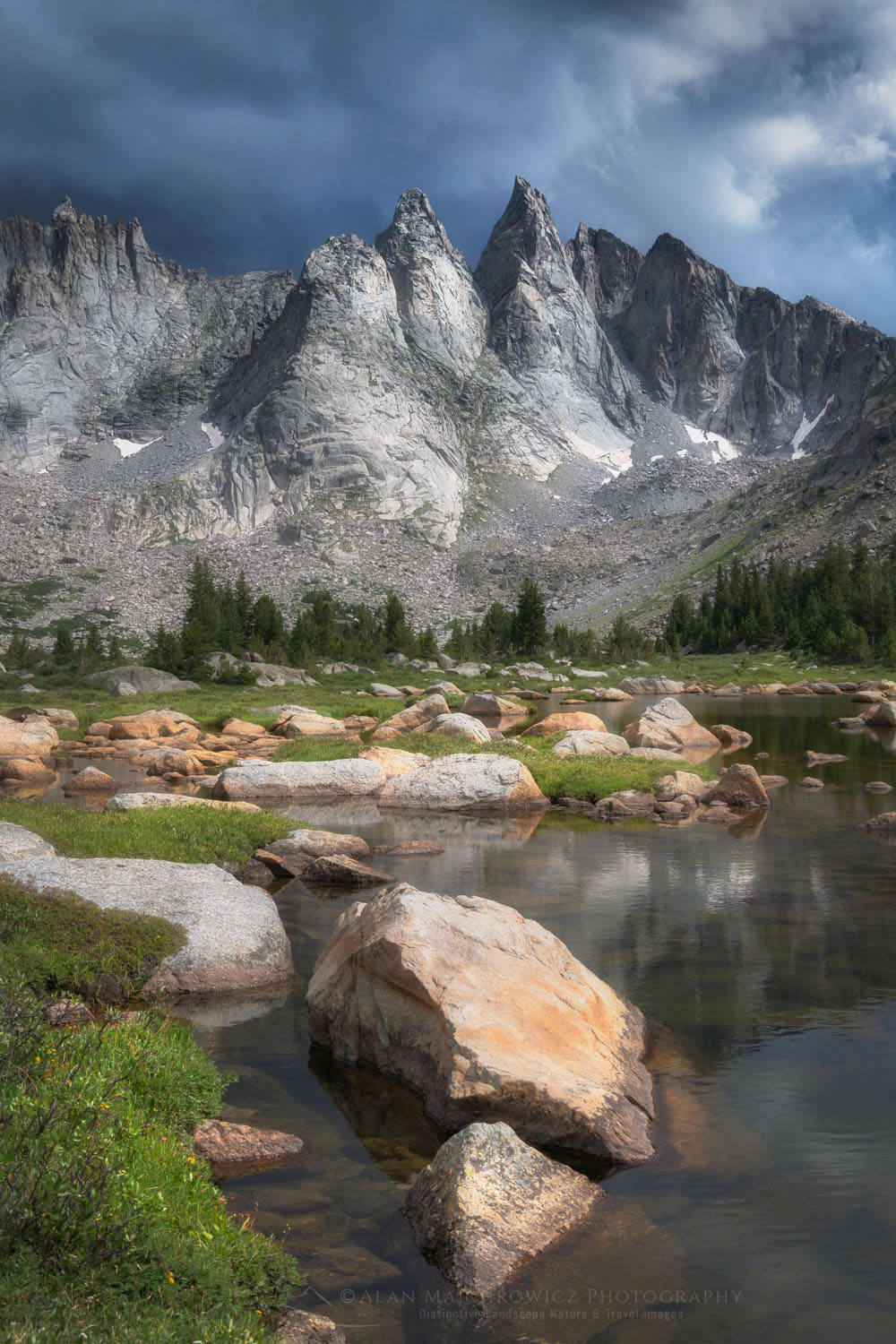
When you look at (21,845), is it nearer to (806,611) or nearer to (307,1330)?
(307,1330)

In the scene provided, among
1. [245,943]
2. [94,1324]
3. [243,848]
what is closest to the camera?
[94,1324]

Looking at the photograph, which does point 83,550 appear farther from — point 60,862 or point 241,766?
point 60,862

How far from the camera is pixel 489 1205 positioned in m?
6.77

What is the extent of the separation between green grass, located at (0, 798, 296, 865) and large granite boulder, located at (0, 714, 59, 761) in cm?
1623

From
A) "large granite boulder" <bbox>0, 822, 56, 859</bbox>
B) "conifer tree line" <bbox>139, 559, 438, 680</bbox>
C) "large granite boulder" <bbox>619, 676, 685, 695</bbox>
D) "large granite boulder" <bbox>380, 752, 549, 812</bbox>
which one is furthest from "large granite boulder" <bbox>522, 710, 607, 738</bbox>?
"conifer tree line" <bbox>139, 559, 438, 680</bbox>

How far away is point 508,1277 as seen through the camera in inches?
252

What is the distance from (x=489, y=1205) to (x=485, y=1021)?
2282mm

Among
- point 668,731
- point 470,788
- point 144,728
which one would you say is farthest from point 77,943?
point 144,728

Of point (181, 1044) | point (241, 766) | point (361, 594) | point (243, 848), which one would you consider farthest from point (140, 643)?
point (181, 1044)

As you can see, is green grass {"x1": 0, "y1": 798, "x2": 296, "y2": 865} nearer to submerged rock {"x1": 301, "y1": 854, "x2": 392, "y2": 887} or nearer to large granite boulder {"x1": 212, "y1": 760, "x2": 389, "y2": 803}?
submerged rock {"x1": 301, "y1": 854, "x2": 392, "y2": 887}

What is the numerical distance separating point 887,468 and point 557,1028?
174 meters

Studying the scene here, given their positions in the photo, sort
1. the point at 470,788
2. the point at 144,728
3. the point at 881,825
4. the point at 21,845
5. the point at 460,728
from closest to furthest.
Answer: the point at 21,845 < the point at 881,825 < the point at 470,788 < the point at 460,728 < the point at 144,728

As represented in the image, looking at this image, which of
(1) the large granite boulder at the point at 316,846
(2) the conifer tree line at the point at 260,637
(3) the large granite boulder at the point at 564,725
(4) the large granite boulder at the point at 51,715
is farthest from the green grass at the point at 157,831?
(2) the conifer tree line at the point at 260,637

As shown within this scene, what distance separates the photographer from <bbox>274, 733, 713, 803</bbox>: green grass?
28422 mm
